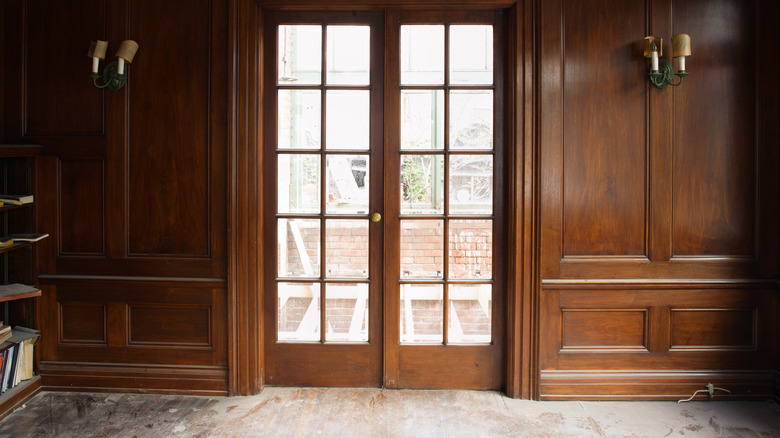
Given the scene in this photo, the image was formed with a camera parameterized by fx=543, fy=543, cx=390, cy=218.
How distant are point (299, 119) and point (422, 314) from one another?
1438 mm

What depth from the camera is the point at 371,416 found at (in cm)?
304

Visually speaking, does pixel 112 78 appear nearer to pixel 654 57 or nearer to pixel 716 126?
pixel 654 57

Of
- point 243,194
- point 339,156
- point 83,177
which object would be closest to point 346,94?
point 339,156

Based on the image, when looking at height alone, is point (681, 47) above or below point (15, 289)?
above

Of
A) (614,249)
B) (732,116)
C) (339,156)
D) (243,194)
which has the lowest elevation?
(614,249)

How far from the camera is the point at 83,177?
10.9 feet

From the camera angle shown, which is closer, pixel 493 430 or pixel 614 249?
pixel 493 430

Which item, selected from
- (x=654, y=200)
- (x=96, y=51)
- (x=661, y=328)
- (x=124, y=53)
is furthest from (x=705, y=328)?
(x=96, y=51)

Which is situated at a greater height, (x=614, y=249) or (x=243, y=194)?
(x=243, y=194)

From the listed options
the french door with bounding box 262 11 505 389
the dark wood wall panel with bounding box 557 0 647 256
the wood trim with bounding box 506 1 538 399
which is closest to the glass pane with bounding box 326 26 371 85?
the french door with bounding box 262 11 505 389

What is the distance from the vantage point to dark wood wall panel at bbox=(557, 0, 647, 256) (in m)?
3.23

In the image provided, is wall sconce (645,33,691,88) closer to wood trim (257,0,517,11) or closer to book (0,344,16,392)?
wood trim (257,0,517,11)

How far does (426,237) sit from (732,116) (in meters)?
1.96

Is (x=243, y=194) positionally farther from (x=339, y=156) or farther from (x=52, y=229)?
(x=52, y=229)
